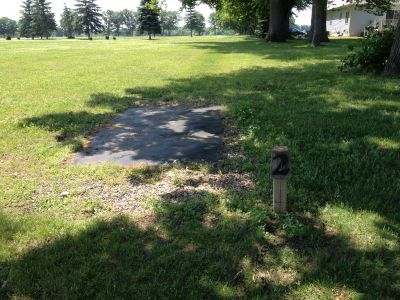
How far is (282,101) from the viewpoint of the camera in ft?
30.3

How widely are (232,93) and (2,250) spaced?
7.84m

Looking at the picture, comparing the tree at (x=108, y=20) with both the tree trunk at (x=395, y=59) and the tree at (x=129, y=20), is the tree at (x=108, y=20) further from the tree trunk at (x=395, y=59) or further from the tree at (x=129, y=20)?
the tree trunk at (x=395, y=59)

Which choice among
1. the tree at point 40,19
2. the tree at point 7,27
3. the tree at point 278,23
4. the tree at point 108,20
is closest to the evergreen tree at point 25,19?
the tree at point 40,19

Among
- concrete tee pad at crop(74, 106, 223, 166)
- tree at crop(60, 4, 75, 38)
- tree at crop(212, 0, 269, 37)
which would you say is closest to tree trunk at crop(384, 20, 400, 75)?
concrete tee pad at crop(74, 106, 223, 166)

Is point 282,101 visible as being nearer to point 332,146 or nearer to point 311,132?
point 311,132

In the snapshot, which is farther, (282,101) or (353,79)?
(353,79)

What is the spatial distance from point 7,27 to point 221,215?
18258cm

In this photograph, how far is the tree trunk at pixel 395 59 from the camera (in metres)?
11.2

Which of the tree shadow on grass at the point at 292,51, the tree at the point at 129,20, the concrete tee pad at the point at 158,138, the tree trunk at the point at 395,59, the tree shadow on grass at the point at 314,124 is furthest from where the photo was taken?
the tree at the point at 129,20

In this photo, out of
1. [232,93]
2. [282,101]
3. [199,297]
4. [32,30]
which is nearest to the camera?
[199,297]

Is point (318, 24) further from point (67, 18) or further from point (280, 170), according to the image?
point (67, 18)

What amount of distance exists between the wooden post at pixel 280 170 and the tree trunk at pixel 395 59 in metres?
8.73

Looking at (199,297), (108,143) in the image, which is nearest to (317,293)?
(199,297)

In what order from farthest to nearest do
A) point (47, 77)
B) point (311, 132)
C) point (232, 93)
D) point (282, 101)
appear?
point (47, 77)
point (232, 93)
point (282, 101)
point (311, 132)
